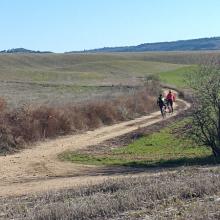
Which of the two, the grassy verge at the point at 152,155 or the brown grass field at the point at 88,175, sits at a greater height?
the brown grass field at the point at 88,175

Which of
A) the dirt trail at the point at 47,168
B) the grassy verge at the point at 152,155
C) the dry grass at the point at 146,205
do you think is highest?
the dry grass at the point at 146,205

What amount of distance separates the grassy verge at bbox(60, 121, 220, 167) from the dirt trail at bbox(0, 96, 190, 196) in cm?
113

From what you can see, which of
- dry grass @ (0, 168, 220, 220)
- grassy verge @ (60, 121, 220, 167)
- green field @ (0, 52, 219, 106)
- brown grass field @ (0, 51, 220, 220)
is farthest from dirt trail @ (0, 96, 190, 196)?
green field @ (0, 52, 219, 106)

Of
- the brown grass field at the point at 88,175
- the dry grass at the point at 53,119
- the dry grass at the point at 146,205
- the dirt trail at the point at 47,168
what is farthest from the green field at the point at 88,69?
the dry grass at the point at 146,205

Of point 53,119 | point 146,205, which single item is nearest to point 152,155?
point 53,119

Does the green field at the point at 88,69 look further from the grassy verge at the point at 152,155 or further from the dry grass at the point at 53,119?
the grassy verge at the point at 152,155

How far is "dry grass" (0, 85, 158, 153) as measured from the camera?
89.7 feet

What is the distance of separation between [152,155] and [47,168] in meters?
4.68

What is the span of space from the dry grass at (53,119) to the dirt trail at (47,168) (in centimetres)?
66

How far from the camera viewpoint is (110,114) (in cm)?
3719

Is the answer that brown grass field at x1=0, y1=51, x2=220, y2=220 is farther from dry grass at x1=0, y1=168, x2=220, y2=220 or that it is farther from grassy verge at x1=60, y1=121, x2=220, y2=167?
grassy verge at x1=60, y1=121, x2=220, y2=167

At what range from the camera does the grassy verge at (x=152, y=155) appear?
2252 centimetres

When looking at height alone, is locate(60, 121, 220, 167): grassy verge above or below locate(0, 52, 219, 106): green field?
below

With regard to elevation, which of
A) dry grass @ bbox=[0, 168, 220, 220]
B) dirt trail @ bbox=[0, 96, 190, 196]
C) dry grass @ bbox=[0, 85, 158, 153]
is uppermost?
dry grass @ bbox=[0, 168, 220, 220]
